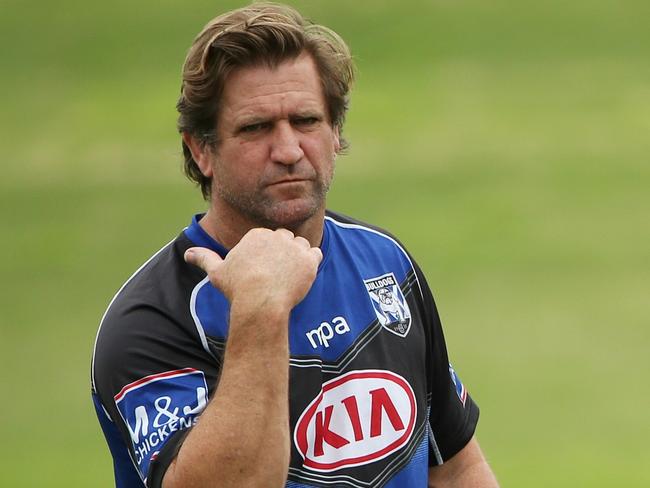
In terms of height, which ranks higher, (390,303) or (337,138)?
(337,138)

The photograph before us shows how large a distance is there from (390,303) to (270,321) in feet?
1.99

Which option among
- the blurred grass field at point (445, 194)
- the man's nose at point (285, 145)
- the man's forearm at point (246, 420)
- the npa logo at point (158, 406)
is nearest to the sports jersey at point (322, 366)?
the npa logo at point (158, 406)

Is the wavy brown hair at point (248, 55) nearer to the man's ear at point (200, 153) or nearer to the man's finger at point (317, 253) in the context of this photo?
the man's ear at point (200, 153)

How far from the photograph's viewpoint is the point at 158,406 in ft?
10.4

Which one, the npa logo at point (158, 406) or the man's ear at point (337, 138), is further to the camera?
the man's ear at point (337, 138)

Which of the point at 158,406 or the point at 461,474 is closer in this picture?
the point at 158,406

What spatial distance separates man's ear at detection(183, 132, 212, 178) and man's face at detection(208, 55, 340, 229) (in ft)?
0.32

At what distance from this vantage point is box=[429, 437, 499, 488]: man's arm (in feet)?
12.4

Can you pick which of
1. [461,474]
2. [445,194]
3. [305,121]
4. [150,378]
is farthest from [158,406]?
[445,194]

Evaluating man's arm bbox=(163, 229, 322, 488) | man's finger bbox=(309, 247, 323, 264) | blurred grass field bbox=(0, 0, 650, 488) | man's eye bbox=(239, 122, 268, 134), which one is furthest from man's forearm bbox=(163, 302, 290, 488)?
blurred grass field bbox=(0, 0, 650, 488)

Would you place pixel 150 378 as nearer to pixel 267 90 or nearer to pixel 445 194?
pixel 267 90

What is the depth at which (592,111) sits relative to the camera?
1378 cm

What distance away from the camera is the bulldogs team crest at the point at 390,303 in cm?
355

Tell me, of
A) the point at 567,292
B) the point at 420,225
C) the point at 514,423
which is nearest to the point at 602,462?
the point at 514,423
